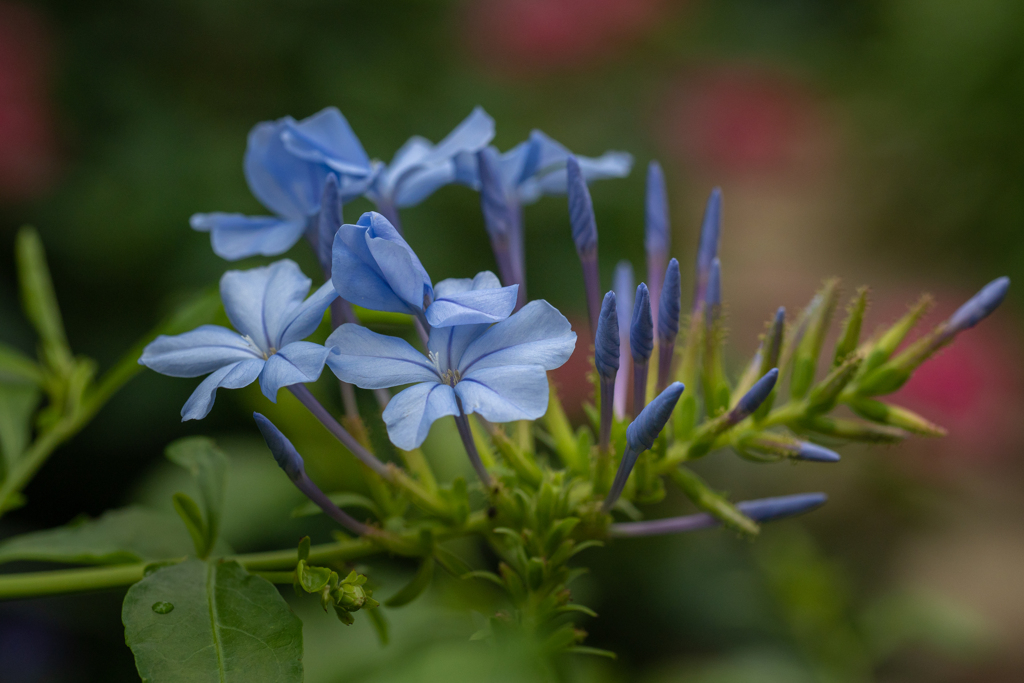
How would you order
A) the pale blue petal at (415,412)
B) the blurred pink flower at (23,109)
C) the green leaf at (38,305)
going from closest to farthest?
the pale blue petal at (415,412) < the green leaf at (38,305) < the blurred pink flower at (23,109)

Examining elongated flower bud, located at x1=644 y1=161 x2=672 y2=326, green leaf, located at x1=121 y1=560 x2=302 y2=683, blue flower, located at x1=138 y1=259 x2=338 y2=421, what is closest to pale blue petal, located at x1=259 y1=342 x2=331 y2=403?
blue flower, located at x1=138 y1=259 x2=338 y2=421

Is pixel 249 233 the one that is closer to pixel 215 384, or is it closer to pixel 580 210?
pixel 215 384

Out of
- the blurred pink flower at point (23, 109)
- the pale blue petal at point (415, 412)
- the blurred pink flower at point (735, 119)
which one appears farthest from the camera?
the blurred pink flower at point (735, 119)

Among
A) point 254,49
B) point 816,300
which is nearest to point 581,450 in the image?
point 816,300

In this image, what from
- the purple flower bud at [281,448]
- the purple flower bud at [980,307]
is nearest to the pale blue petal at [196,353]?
the purple flower bud at [281,448]

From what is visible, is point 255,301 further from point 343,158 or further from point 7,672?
point 7,672

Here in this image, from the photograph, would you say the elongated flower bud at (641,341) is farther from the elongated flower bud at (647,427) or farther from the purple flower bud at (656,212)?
the purple flower bud at (656,212)
